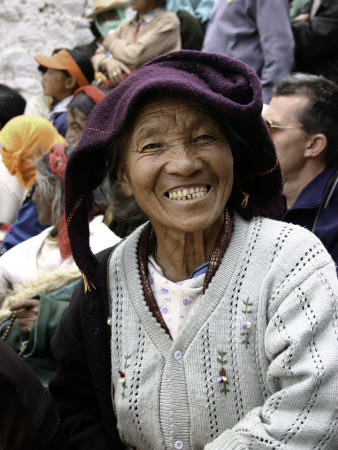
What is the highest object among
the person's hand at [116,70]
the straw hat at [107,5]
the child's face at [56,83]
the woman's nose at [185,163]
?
the woman's nose at [185,163]

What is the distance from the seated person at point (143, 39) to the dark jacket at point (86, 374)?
3.69 metres

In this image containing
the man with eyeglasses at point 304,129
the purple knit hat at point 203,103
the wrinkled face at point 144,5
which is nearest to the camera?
the purple knit hat at point 203,103

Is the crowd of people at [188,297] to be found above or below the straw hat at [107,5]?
above

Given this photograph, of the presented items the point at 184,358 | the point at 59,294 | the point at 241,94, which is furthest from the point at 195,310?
the point at 59,294

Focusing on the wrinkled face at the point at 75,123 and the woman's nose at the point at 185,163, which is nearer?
the woman's nose at the point at 185,163

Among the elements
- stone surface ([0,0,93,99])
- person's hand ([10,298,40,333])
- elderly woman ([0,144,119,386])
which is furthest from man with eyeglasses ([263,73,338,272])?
stone surface ([0,0,93,99])

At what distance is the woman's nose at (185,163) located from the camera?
163 cm

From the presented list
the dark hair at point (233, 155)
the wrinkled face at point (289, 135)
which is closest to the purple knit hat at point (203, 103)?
the dark hair at point (233, 155)

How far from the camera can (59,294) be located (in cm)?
305

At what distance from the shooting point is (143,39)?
5.17 m

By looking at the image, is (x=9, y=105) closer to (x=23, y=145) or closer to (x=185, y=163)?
(x=23, y=145)

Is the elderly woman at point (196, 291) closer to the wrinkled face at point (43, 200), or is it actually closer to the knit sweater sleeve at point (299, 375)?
the knit sweater sleeve at point (299, 375)

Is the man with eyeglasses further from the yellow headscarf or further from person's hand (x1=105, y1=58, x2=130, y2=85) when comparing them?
person's hand (x1=105, y1=58, x2=130, y2=85)

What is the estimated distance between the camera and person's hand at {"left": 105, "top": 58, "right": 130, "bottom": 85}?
536cm
